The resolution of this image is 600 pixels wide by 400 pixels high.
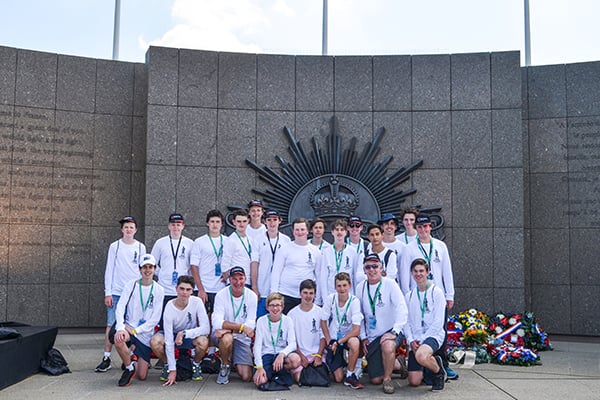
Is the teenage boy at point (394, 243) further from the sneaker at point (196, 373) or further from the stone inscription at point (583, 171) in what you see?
the stone inscription at point (583, 171)

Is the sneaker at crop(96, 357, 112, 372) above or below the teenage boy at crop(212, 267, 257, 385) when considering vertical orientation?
below

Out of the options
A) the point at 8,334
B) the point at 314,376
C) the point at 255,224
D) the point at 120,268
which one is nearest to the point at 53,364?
the point at 8,334

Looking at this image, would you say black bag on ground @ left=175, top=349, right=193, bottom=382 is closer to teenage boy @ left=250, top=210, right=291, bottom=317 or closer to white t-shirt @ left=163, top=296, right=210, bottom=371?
white t-shirt @ left=163, top=296, right=210, bottom=371

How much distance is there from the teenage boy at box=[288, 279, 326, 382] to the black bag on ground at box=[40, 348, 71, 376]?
8.32 ft

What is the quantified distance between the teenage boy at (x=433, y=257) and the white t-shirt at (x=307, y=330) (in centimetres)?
143

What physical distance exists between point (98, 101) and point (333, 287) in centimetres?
573

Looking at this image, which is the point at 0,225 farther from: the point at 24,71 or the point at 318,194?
the point at 318,194

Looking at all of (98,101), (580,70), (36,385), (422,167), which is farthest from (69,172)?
(580,70)

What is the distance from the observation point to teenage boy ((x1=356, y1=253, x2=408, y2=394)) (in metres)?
6.39

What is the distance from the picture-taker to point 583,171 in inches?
409

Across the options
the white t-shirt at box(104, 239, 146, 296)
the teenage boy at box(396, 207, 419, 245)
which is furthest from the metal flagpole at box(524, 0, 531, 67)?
the white t-shirt at box(104, 239, 146, 296)

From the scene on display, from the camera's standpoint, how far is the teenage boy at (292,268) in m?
7.14

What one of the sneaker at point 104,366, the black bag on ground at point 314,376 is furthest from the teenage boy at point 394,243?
the sneaker at point 104,366

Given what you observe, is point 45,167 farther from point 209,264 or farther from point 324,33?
point 324,33
